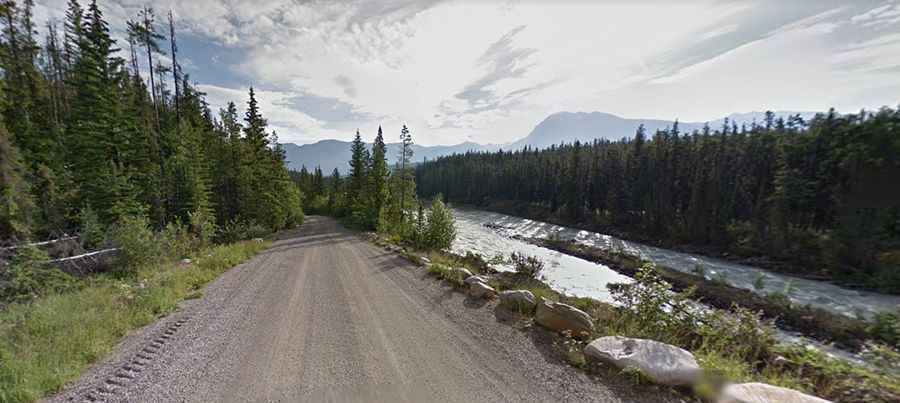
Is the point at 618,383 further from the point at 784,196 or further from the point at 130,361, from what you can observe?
the point at 784,196

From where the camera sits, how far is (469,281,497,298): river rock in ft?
22.4

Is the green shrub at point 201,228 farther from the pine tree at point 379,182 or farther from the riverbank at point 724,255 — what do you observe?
the riverbank at point 724,255

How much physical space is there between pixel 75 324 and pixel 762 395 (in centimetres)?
970

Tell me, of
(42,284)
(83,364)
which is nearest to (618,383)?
(83,364)

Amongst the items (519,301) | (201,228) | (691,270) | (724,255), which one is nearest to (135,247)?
(201,228)

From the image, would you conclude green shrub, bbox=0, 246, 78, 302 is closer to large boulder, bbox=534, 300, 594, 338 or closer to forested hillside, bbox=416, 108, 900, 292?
large boulder, bbox=534, 300, 594, 338

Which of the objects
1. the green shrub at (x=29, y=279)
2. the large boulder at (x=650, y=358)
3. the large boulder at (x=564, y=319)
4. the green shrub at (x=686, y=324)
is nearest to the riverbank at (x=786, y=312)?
the green shrub at (x=686, y=324)

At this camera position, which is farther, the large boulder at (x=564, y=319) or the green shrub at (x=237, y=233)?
the green shrub at (x=237, y=233)

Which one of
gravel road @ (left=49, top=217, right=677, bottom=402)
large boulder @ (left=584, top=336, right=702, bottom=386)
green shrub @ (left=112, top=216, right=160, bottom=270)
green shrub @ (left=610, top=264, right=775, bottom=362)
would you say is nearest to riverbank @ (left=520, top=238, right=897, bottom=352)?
green shrub @ (left=610, top=264, right=775, bottom=362)

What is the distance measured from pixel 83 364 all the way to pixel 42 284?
23.5 feet

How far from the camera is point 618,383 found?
11.8 feet

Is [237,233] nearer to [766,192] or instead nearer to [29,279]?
[29,279]

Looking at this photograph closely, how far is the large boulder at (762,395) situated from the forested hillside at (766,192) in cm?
2751

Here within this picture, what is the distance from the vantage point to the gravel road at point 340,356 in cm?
348
